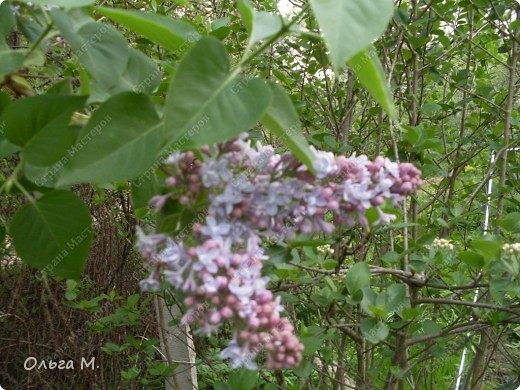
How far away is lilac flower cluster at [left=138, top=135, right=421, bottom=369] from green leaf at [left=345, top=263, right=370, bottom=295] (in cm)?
50

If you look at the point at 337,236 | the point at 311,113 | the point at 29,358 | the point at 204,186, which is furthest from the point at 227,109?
the point at 29,358

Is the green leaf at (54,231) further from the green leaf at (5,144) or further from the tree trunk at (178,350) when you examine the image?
the tree trunk at (178,350)

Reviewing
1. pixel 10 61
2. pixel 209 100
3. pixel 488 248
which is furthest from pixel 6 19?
pixel 488 248

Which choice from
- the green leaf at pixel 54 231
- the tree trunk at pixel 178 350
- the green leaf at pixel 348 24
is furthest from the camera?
the tree trunk at pixel 178 350

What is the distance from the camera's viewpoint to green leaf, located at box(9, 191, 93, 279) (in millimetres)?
651

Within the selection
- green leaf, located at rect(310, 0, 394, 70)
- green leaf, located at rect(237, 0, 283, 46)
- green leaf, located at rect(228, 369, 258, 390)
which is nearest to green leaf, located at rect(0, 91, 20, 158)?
green leaf, located at rect(237, 0, 283, 46)

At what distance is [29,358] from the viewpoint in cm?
237

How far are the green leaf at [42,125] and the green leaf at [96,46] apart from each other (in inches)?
1.5

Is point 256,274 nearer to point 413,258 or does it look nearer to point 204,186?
point 204,186

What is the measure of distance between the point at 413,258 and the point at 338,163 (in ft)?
2.63

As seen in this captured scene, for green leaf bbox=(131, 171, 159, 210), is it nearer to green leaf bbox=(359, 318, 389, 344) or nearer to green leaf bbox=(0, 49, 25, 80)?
green leaf bbox=(0, 49, 25, 80)

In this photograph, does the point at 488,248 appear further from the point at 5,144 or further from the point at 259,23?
the point at 5,144

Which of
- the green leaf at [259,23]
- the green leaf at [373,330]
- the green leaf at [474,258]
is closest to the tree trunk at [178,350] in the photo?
the green leaf at [373,330]

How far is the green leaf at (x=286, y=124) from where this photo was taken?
52 cm
